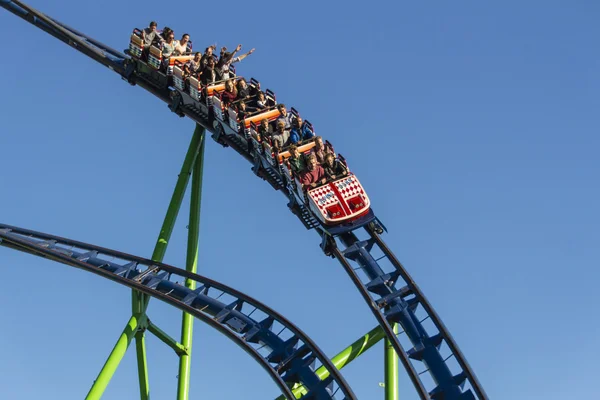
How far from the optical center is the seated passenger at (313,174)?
10594 mm

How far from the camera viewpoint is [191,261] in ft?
37.3

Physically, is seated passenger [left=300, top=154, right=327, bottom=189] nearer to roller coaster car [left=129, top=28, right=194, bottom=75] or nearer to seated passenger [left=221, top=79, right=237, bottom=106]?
seated passenger [left=221, top=79, right=237, bottom=106]

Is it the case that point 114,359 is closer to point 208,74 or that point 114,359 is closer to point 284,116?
point 284,116

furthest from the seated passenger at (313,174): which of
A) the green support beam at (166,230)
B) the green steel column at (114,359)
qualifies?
the green steel column at (114,359)

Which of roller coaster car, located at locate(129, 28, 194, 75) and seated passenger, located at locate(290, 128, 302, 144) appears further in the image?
roller coaster car, located at locate(129, 28, 194, 75)

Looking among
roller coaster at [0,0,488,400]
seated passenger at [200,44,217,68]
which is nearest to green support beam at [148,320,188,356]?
roller coaster at [0,0,488,400]

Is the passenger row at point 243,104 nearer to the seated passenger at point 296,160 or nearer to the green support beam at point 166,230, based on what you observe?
the seated passenger at point 296,160

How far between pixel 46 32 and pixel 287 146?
13.5ft

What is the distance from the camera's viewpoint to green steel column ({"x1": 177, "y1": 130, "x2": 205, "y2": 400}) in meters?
10.2

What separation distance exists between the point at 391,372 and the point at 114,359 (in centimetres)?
259

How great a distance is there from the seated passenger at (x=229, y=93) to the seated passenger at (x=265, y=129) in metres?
0.65

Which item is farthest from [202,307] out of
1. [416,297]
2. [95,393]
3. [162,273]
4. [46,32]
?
[46,32]

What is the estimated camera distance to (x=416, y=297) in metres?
9.73

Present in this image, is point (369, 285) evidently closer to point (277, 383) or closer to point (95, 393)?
point (277, 383)
